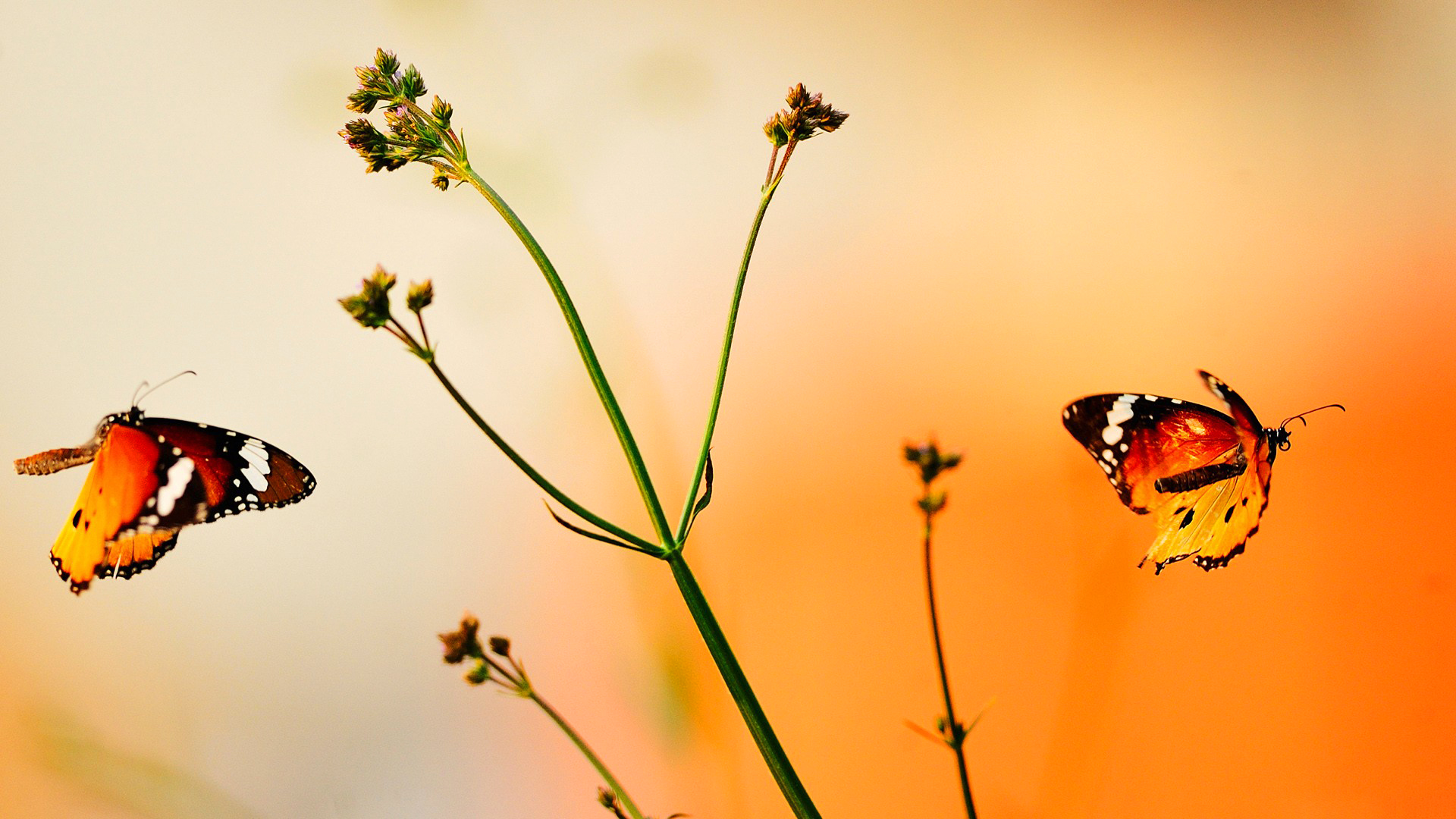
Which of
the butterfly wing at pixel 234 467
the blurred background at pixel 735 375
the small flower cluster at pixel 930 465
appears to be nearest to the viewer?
the small flower cluster at pixel 930 465

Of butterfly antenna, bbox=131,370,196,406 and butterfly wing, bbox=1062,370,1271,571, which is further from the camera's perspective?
butterfly antenna, bbox=131,370,196,406

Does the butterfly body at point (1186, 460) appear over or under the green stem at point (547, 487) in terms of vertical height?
under

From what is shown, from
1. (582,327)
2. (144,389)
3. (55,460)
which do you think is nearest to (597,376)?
(582,327)

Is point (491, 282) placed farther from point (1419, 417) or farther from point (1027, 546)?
point (1419, 417)

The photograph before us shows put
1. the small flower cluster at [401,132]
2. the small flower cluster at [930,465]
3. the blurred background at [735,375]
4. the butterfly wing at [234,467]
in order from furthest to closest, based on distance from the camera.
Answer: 1. the blurred background at [735,375]
2. the butterfly wing at [234,467]
3. the small flower cluster at [401,132]
4. the small flower cluster at [930,465]

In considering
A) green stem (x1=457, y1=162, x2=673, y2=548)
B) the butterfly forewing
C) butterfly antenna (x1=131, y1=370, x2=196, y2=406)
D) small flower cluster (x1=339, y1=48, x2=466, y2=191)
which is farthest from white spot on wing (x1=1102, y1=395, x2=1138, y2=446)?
butterfly antenna (x1=131, y1=370, x2=196, y2=406)

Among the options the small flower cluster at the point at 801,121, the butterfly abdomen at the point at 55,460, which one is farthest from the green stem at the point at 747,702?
the butterfly abdomen at the point at 55,460

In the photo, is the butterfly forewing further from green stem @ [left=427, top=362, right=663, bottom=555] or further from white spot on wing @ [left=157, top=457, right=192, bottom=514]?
white spot on wing @ [left=157, top=457, right=192, bottom=514]

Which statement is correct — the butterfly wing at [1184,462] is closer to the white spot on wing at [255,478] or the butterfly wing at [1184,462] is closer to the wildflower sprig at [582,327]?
the wildflower sprig at [582,327]

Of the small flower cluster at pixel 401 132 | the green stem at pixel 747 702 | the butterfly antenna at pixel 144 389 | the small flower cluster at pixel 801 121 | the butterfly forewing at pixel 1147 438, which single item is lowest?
the green stem at pixel 747 702
